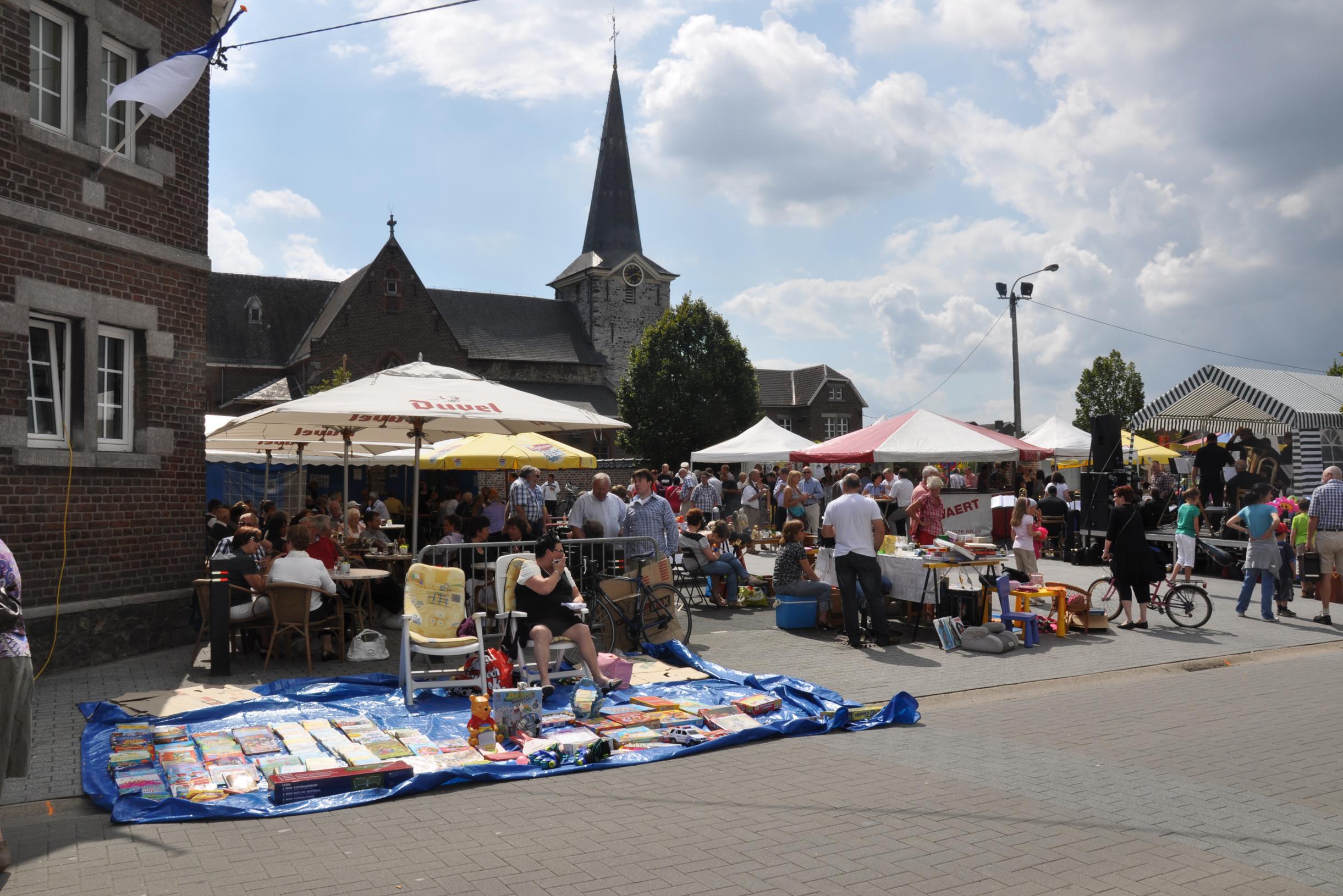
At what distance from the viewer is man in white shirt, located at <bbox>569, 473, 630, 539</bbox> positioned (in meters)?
11.3

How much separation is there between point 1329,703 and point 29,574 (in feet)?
35.9

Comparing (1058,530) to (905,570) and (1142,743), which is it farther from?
(1142,743)

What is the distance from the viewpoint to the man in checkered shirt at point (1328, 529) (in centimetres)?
1283

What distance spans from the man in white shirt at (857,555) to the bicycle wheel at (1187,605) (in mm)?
3959

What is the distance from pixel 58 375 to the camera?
9.65 metres

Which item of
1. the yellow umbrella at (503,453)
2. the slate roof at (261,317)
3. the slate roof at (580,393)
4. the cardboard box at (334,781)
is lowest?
the cardboard box at (334,781)

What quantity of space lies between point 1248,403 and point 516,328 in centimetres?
4712

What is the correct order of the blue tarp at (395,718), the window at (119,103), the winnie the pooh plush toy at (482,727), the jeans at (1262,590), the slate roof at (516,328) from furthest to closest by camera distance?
1. the slate roof at (516,328)
2. the jeans at (1262,590)
3. the window at (119,103)
4. the winnie the pooh plush toy at (482,727)
5. the blue tarp at (395,718)

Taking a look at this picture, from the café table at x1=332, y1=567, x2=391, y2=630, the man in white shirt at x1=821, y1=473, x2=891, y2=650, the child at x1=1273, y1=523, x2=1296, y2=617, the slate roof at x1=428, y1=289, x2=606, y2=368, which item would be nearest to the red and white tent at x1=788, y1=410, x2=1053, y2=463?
the child at x1=1273, y1=523, x2=1296, y2=617

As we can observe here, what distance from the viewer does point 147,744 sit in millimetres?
6410

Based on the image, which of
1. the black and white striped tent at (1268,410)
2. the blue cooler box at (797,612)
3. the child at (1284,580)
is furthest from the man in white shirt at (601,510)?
the black and white striped tent at (1268,410)

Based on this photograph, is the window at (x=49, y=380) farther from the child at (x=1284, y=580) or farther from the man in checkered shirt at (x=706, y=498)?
the child at (x=1284, y=580)

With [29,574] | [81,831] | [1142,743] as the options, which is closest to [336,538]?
[29,574]

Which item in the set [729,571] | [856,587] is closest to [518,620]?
[856,587]
